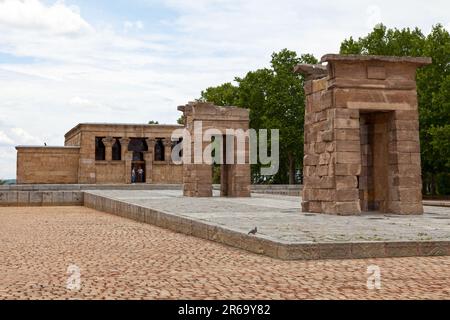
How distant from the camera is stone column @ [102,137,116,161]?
1971 inches

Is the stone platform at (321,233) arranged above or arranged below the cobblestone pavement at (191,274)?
above

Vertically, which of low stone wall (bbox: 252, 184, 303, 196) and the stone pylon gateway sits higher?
the stone pylon gateway

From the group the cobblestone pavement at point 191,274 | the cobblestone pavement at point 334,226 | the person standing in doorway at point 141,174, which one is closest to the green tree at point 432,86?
the person standing in doorway at point 141,174

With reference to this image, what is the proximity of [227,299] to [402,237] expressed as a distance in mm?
4513

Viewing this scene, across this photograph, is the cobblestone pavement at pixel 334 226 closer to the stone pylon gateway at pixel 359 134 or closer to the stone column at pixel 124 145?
the stone pylon gateway at pixel 359 134

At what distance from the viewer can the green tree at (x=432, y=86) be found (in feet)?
120

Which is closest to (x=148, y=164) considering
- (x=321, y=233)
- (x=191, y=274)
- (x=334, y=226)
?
(x=334, y=226)

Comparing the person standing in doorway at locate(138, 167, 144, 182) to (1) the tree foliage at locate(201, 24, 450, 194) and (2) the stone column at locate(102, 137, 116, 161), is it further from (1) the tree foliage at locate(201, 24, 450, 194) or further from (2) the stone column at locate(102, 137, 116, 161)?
(1) the tree foliage at locate(201, 24, 450, 194)

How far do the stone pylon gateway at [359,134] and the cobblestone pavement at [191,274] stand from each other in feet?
15.2

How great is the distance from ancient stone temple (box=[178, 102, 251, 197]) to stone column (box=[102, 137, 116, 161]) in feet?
79.0

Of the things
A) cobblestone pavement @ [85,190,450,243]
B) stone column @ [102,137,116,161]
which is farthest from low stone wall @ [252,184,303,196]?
cobblestone pavement @ [85,190,450,243]

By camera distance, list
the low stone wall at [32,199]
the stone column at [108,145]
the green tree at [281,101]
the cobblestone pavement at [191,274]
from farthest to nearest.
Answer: the stone column at [108,145] < the green tree at [281,101] < the low stone wall at [32,199] < the cobblestone pavement at [191,274]

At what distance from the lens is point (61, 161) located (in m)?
50.0
